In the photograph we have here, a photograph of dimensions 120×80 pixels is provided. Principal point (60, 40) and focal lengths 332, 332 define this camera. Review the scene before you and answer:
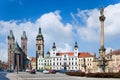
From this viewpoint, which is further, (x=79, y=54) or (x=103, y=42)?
(x=79, y=54)

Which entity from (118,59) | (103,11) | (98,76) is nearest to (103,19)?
(103,11)

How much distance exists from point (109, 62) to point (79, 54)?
141m

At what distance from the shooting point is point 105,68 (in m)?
54.3

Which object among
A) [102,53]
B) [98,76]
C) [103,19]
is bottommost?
[98,76]

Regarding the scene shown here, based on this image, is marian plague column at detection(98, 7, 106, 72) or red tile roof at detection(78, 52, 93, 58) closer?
marian plague column at detection(98, 7, 106, 72)

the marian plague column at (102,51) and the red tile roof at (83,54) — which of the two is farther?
the red tile roof at (83,54)

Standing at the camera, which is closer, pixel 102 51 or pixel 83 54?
pixel 102 51

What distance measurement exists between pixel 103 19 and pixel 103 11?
1.54 m

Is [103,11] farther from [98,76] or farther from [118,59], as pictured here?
[118,59]

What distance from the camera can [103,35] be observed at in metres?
56.4

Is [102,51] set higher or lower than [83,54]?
lower

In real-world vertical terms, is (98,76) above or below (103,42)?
below

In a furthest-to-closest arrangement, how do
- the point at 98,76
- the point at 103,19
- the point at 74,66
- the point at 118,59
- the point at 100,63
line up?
the point at 74,66 < the point at 118,59 < the point at 103,19 < the point at 100,63 < the point at 98,76

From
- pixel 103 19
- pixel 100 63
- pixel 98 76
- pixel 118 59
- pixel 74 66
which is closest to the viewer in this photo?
pixel 98 76
